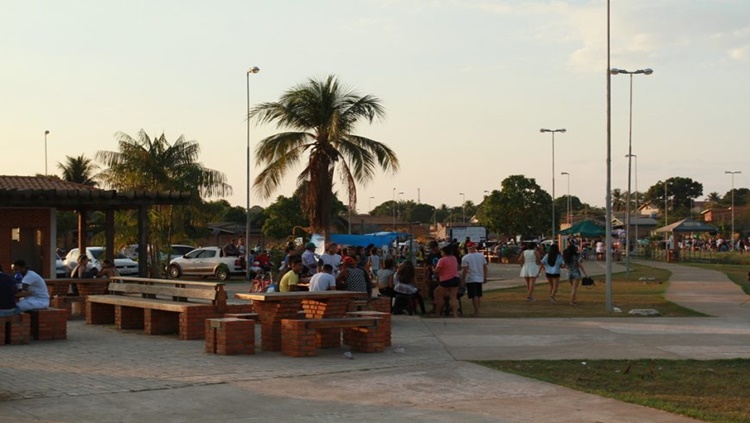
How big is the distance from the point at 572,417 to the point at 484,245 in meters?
54.9

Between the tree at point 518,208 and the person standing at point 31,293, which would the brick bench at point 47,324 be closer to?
the person standing at point 31,293

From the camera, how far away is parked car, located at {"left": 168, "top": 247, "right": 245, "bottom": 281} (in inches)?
1516

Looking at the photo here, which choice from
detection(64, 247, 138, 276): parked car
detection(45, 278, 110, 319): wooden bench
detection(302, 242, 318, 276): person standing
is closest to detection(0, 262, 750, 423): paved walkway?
detection(45, 278, 110, 319): wooden bench

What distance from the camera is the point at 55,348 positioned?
13781 millimetres

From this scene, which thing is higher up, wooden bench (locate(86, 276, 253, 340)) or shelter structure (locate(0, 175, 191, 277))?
shelter structure (locate(0, 175, 191, 277))

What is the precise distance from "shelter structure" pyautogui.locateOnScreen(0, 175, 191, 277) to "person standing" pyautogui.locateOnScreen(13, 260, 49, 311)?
6834 millimetres

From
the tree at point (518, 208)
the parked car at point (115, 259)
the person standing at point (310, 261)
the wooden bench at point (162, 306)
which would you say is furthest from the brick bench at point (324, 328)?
the tree at point (518, 208)

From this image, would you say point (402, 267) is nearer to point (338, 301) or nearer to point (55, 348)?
point (338, 301)

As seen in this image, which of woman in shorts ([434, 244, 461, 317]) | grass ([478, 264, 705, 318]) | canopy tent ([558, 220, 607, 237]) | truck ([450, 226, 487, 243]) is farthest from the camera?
truck ([450, 226, 487, 243])

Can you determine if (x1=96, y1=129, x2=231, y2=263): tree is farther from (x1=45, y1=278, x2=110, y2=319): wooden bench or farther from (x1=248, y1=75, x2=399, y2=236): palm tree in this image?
(x1=45, y1=278, x2=110, y2=319): wooden bench

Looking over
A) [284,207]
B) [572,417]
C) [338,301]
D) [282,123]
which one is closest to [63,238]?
[284,207]

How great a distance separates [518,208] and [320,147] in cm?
4678

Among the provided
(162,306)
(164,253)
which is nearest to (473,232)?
(164,253)

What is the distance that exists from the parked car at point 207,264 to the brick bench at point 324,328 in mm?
25653
